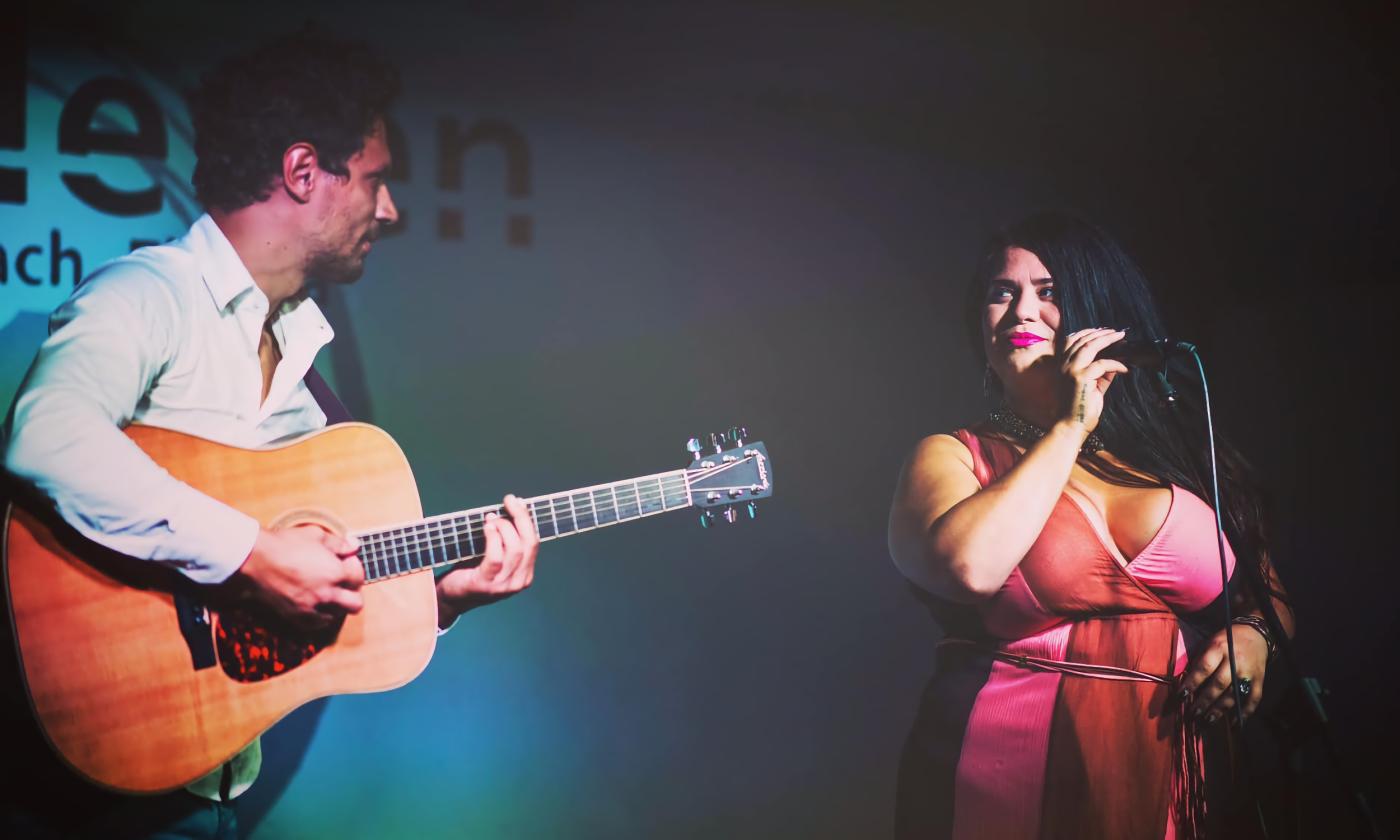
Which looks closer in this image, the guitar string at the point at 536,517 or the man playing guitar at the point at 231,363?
the man playing guitar at the point at 231,363

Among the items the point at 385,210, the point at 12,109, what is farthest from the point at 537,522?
the point at 12,109

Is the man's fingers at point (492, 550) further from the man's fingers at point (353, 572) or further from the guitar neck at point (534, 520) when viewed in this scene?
the man's fingers at point (353, 572)

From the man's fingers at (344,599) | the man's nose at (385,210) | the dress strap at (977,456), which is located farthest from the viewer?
the dress strap at (977,456)

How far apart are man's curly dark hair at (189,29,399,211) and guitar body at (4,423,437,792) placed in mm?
545

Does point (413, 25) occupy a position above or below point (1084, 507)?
above

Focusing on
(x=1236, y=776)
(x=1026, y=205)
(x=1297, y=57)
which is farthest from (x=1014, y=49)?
(x=1236, y=776)

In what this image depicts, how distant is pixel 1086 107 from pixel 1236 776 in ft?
5.69

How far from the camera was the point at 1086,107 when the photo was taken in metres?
2.69

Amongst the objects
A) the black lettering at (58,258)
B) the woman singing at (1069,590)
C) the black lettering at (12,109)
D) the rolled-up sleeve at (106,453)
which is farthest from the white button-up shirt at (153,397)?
the woman singing at (1069,590)

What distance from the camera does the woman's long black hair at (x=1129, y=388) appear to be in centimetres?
237

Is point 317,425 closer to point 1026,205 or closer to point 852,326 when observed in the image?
point 852,326

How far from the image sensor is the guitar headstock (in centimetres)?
210

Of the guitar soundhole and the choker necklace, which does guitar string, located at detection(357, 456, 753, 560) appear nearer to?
the guitar soundhole

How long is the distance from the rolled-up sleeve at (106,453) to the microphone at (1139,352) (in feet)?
6.13
